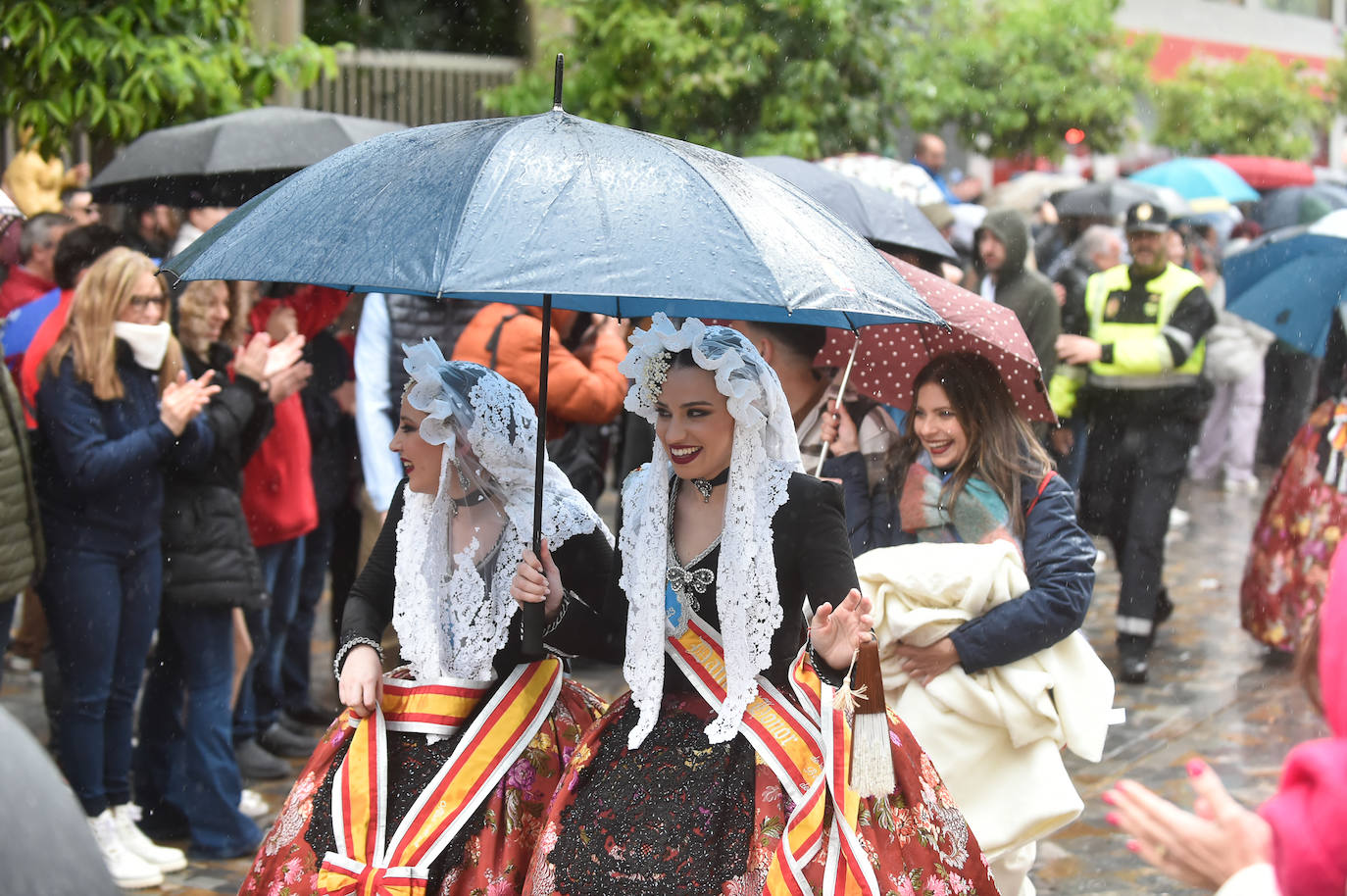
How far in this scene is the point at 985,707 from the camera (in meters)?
4.11

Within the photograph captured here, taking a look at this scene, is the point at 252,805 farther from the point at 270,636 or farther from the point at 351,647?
the point at 351,647

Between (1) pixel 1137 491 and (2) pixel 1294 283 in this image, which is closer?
(2) pixel 1294 283

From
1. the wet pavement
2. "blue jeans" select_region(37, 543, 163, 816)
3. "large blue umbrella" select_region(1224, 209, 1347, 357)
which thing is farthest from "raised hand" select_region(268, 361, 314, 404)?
"large blue umbrella" select_region(1224, 209, 1347, 357)

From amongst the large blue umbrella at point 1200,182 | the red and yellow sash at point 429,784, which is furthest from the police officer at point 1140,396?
the large blue umbrella at point 1200,182

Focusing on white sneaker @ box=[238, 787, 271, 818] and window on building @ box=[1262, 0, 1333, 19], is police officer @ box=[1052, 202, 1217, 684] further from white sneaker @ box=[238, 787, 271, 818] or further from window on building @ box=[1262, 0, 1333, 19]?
window on building @ box=[1262, 0, 1333, 19]

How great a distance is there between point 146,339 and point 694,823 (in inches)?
112

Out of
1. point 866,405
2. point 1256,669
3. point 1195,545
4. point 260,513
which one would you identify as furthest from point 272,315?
point 1195,545

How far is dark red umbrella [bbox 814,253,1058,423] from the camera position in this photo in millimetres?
4410

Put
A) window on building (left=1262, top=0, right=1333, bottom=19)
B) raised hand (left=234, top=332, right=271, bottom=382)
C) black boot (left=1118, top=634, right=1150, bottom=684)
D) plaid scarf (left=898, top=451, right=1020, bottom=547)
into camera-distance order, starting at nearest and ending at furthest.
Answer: plaid scarf (left=898, top=451, right=1020, bottom=547), raised hand (left=234, top=332, right=271, bottom=382), black boot (left=1118, top=634, right=1150, bottom=684), window on building (left=1262, top=0, right=1333, bottom=19)

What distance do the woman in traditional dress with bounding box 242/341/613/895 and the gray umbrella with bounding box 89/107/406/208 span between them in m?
2.96

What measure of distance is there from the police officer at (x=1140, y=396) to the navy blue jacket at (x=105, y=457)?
489 cm

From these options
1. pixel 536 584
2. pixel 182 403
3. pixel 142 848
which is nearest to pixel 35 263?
pixel 182 403

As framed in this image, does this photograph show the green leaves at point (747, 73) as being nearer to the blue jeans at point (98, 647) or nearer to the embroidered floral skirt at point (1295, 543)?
the embroidered floral skirt at point (1295, 543)

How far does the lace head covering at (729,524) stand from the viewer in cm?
343
